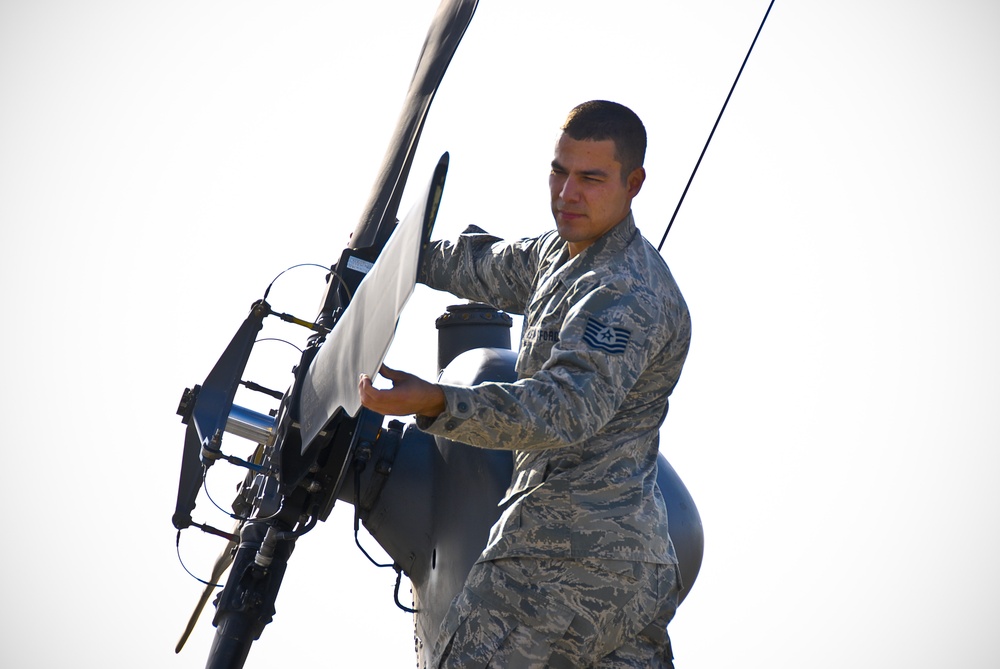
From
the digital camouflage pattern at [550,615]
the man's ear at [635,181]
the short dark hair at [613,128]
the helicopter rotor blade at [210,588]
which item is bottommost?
the helicopter rotor blade at [210,588]

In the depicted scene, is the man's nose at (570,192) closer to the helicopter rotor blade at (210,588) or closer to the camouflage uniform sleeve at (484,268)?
the camouflage uniform sleeve at (484,268)

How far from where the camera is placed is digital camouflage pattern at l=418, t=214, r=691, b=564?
347 centimetres

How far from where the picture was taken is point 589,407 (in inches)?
139

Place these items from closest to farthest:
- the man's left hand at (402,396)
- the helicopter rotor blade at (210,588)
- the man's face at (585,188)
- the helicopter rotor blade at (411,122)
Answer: the man's left hand at (402,396), the man's face at (585,188), the helicopter rotor blade at (411,122), the helicopter rotor blade at (210,588)

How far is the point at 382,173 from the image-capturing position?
599 centimetres

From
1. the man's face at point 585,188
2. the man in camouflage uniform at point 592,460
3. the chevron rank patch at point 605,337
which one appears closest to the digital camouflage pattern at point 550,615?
the man in camouflage uniform at point 592,460

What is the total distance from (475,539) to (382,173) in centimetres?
183

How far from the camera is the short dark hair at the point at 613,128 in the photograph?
4027mm

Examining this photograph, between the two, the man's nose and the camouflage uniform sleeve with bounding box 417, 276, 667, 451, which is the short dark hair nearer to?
the man's nose

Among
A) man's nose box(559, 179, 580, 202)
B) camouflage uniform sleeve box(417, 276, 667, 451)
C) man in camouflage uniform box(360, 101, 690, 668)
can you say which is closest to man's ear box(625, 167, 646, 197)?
man in camouflage uniform box(360, 101, 690, 668)

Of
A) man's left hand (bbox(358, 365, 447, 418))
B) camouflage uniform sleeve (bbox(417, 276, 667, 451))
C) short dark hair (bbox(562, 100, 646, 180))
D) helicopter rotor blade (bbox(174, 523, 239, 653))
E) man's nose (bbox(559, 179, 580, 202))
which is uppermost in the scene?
short dark hair (bbox(562, 100, 646, 180))

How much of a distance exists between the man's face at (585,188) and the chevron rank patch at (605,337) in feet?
1.48

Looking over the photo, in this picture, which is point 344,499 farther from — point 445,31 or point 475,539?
point 445,31

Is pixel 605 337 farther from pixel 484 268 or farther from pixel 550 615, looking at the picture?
pixel 484 268
